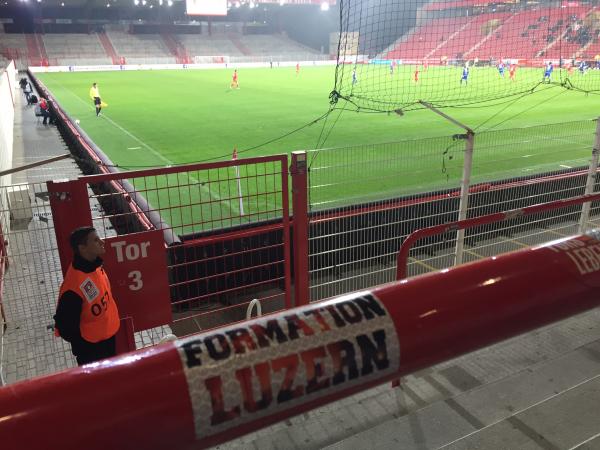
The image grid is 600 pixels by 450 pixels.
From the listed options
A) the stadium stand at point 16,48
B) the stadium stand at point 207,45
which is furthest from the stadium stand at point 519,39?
the stadium stand at point 16,48

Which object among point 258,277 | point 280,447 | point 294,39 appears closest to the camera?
point 280,447

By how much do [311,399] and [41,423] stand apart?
44 cm

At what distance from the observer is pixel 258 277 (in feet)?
21.7

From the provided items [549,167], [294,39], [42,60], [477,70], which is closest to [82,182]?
[549,167]

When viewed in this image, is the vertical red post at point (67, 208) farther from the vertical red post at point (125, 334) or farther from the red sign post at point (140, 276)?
the vertical red post at point (125, 334)

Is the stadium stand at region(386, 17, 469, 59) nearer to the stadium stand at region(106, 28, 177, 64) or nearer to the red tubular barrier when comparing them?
the red tubular barrier

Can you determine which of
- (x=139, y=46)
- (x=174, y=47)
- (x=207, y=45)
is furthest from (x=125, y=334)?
(x=207, y=45)

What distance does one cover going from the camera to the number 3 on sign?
13.1 feet

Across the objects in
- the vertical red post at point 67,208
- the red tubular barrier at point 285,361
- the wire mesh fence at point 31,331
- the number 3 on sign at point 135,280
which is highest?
the red tubular barrier at point 285,361

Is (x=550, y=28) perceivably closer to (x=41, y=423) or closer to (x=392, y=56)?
(x=392, y=56)

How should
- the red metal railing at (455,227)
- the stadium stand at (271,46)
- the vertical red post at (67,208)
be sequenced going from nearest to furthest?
the red metal railing at (455,227) < the vertical red post at (67,208) < the stadium stand at (271,46)

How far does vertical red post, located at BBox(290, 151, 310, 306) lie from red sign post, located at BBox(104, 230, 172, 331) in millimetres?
1092

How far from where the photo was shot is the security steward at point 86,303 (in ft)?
10.9

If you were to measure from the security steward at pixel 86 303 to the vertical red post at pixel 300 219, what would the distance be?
154 cm
